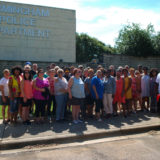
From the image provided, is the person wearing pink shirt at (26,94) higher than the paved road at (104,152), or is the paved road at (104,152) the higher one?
the person wearing pink shirt at (26,94)

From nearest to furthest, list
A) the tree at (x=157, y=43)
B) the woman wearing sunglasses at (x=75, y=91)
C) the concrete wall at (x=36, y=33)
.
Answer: the woman wearing sunglasses at (x=75, y=91), the tree at (x=157, y=43), the concrete wall at (x=36, y=33)

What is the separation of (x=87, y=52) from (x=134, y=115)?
3993 centimetres

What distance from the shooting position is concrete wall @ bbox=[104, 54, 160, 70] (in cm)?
1691

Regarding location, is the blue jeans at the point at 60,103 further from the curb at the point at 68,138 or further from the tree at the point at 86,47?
the tree at the point at 86,47

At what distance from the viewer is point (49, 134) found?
192 inches

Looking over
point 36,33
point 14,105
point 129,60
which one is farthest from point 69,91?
point 36,33

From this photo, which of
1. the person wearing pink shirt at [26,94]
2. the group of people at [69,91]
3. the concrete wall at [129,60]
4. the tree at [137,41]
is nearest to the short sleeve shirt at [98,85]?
the group of people at [69,91]

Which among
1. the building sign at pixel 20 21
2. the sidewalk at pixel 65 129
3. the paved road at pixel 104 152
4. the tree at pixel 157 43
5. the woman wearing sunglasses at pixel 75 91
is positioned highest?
the building sign at pixel 20 21

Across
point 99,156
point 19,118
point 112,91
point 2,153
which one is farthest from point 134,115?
point 2,153

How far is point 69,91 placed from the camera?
581cm

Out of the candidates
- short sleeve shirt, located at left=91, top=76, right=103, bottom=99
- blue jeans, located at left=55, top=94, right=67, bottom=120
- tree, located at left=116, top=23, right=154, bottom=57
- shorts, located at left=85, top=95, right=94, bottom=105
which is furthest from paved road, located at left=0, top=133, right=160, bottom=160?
tree, located at left=116, top=23, right=154, bottom=57

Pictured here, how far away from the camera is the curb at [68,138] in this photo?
14.3 feet

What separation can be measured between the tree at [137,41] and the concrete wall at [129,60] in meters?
0.66

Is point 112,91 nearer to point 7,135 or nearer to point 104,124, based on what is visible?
point 104,124
